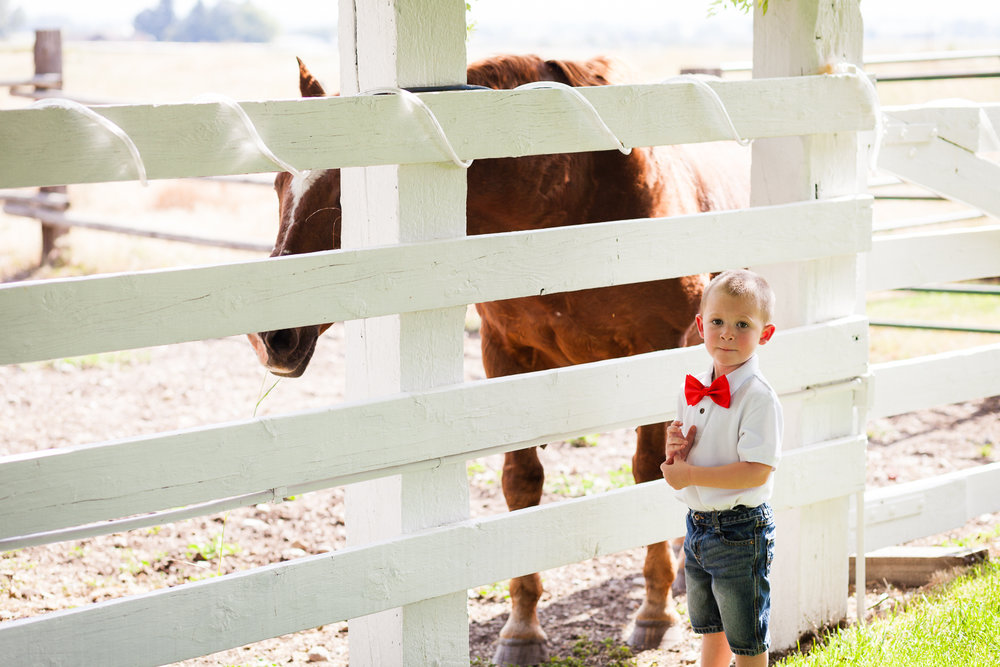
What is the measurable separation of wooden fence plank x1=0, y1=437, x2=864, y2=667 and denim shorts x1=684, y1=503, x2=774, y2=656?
323 millimetres

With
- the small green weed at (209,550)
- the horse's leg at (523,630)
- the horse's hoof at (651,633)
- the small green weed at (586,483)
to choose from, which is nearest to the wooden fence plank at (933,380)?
the horse's hoof at (651,633)

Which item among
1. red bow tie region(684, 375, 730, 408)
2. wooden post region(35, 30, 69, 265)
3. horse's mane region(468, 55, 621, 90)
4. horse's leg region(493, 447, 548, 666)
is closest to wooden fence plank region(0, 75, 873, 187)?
horse's mane region(468, 55, 621, 90)

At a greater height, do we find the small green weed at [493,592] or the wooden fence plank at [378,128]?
the wooden fence plank at [378,128]

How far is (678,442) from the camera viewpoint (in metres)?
2.12

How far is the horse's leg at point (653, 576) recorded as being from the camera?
317 centimetres

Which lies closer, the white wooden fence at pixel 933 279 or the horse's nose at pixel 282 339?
the horse's nose at pixel 282 339

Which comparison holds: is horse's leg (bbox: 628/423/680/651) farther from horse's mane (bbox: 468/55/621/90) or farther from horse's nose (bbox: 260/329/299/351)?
horse's nose (bbox: 260/329/299/351)

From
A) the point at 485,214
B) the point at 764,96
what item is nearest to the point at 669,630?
the point at 485,214

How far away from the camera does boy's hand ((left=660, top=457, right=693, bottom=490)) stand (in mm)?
2096

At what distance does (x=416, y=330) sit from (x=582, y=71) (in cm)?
118

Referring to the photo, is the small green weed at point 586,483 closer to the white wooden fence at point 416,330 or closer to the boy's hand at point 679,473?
the white wooden fence at point 416,330

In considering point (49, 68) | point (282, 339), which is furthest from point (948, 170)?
point (49, 68)

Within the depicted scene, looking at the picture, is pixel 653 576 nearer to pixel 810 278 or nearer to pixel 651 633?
pixel 651 633

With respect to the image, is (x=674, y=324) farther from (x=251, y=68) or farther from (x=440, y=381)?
(x=251, y=68)
